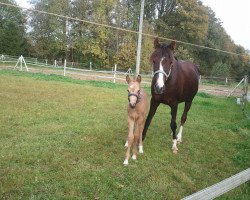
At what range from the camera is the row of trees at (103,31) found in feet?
133

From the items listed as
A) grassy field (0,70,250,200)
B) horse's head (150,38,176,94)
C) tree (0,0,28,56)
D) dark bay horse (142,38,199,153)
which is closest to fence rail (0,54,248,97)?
tree (0,0,28,56)

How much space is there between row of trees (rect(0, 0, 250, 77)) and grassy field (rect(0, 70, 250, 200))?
30.2 meters

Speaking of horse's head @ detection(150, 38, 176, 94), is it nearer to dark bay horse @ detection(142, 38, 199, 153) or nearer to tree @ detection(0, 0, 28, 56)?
dark bay horse @ detection(142, 38, 199, 153)

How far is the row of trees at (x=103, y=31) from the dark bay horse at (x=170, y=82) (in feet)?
102

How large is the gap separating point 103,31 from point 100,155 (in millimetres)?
35707

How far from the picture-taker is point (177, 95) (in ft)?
22.6

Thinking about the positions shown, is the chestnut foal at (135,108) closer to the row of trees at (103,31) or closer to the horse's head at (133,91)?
the horse's head at (133,91)

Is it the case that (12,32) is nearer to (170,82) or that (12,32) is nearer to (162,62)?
(170,82)

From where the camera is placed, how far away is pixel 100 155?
602cm

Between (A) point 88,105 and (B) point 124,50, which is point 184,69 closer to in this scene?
(A) point 88,105

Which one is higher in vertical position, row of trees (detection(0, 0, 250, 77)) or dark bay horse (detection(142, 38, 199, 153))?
row of trees (detection(0, 0, 250, 77))

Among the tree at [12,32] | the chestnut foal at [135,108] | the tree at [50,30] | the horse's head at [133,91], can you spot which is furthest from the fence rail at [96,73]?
the horse's head at [133,91]

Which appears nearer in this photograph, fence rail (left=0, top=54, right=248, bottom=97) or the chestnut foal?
the chestnut foal

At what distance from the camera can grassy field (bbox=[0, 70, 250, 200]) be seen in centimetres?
476
